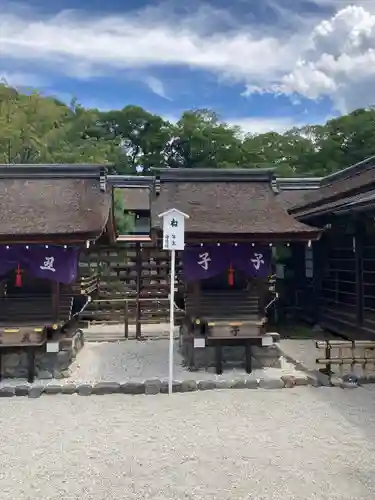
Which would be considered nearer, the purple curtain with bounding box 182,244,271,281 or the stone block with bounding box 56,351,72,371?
the stone block with bounding box 56,351,72,371

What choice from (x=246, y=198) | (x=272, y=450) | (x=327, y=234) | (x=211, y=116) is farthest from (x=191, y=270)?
(x=211, y=116)

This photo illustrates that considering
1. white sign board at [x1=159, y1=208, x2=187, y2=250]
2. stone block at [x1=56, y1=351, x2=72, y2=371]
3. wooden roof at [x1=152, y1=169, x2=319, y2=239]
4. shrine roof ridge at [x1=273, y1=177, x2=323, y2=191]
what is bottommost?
stone block at [x1=56, y1=351, x2=72, y2=371]

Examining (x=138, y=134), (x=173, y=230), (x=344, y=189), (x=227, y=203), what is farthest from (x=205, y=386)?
(x=138, y=134)

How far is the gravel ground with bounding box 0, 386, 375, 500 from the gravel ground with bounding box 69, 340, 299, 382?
3.72 ft

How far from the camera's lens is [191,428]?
20.3 feet

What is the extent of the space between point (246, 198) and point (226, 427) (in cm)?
527

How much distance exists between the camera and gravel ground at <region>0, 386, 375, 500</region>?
452cm

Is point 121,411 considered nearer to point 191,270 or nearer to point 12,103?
point 191,270

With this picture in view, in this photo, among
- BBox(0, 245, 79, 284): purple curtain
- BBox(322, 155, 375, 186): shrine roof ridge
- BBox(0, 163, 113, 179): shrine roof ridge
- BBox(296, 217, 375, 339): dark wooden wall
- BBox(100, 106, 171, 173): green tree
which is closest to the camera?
BBox(0, 245, 79, 284): purple curtain

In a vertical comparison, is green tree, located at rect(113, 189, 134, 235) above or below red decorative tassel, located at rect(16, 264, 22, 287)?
above

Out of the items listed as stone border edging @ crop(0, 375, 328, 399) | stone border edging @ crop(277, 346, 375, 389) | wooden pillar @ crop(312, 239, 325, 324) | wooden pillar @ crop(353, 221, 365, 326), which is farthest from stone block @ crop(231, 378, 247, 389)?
wooden pillar @ crop(312, 239, 325, 324)

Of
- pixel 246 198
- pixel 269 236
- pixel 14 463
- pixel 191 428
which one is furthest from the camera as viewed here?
pixel 246 198

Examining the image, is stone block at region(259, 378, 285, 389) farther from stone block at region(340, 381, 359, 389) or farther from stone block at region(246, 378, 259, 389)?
stone block at region(340, 381, 359, 389)

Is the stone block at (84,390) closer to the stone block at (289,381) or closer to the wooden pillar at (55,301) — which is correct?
the wooden pillar at (55,301)
